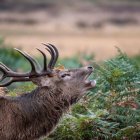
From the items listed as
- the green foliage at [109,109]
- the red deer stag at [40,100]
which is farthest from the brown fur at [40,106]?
the green foliage at [109,109]

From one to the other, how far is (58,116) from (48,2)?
43.0m

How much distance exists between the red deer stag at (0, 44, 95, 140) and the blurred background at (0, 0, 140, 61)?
2958 cm

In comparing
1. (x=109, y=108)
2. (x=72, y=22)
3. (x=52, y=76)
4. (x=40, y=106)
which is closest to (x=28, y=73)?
(x=52, y=76)

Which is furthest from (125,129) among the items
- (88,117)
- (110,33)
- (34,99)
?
(110,33)

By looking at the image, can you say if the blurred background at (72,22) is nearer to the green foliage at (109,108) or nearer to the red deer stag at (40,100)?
the green foliage at (109,108)

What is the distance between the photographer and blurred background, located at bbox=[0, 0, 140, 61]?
147 feet

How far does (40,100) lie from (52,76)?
36cm

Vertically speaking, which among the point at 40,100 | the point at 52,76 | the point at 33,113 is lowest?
the point at 33,113

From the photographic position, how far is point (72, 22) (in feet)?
166

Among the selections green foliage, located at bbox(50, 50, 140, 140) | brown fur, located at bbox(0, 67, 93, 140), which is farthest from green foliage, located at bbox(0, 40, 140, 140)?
brown fur, located at bbox(0, 67, 93, 140)

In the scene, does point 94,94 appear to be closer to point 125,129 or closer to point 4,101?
point 125,129

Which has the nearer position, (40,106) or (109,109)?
(40,106)

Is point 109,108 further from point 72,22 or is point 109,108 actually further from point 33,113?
point 72,22

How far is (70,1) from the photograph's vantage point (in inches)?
2256
